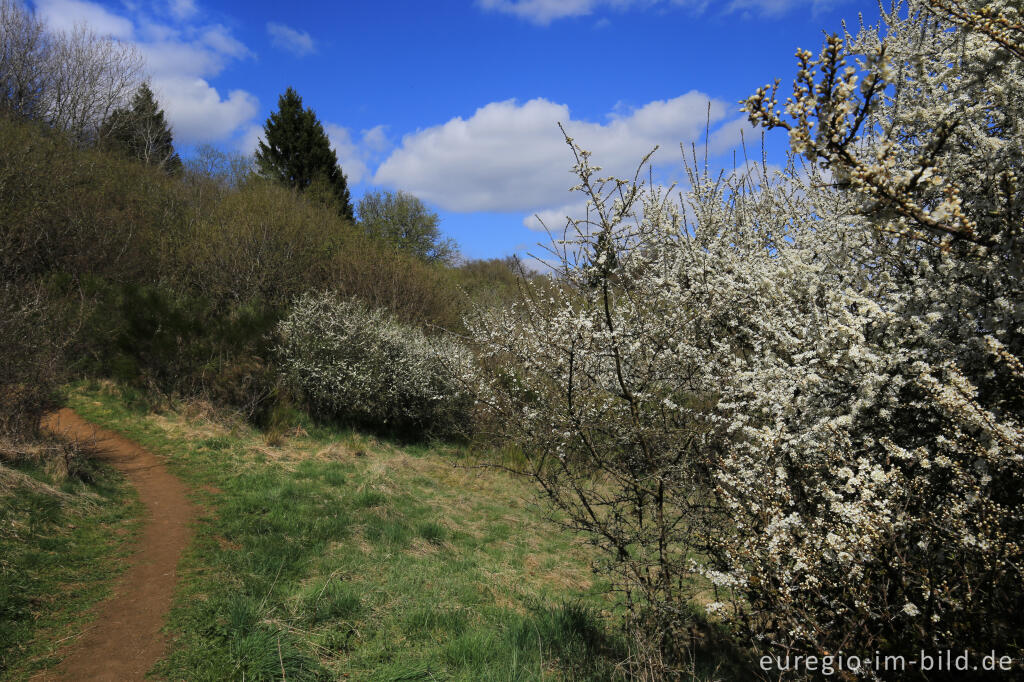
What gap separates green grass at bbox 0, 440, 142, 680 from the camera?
12.9 feet

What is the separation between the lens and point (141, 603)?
15.2ft

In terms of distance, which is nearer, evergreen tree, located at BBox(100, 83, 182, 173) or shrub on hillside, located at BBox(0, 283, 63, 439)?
shrub on hillside, located at BBox(0, 283, 63, 439)

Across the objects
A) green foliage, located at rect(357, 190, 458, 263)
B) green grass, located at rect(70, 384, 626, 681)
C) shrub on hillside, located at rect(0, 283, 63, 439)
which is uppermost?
green foliage, located at rect(357, 190, 458, 263)

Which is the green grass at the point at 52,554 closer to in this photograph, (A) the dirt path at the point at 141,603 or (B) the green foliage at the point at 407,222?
(A) the dirt path at the point at 141,603

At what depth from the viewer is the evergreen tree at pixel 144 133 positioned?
21.8m

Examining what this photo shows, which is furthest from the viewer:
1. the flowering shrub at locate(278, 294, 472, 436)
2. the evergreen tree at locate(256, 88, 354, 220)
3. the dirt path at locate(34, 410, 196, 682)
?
the evergreen tree at locate(256, 88, 354, 220)

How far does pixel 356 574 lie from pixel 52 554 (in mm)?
2717

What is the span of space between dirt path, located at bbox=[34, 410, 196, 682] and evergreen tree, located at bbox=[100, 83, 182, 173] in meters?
19.1

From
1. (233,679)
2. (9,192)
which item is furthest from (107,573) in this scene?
(9,192)

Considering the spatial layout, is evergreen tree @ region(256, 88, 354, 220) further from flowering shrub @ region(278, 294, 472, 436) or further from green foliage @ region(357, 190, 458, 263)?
flowering shrub @ region(278, 294, 472, 436)

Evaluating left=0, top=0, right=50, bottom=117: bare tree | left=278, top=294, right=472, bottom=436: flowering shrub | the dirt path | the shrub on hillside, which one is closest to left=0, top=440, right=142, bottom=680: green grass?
the dirt path

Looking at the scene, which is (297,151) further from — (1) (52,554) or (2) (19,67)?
(1) (52,554)

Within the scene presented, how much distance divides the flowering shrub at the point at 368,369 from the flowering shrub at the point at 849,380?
9240mm

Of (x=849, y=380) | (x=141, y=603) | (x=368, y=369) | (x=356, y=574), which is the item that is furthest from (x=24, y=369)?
(x=849, y=380)
